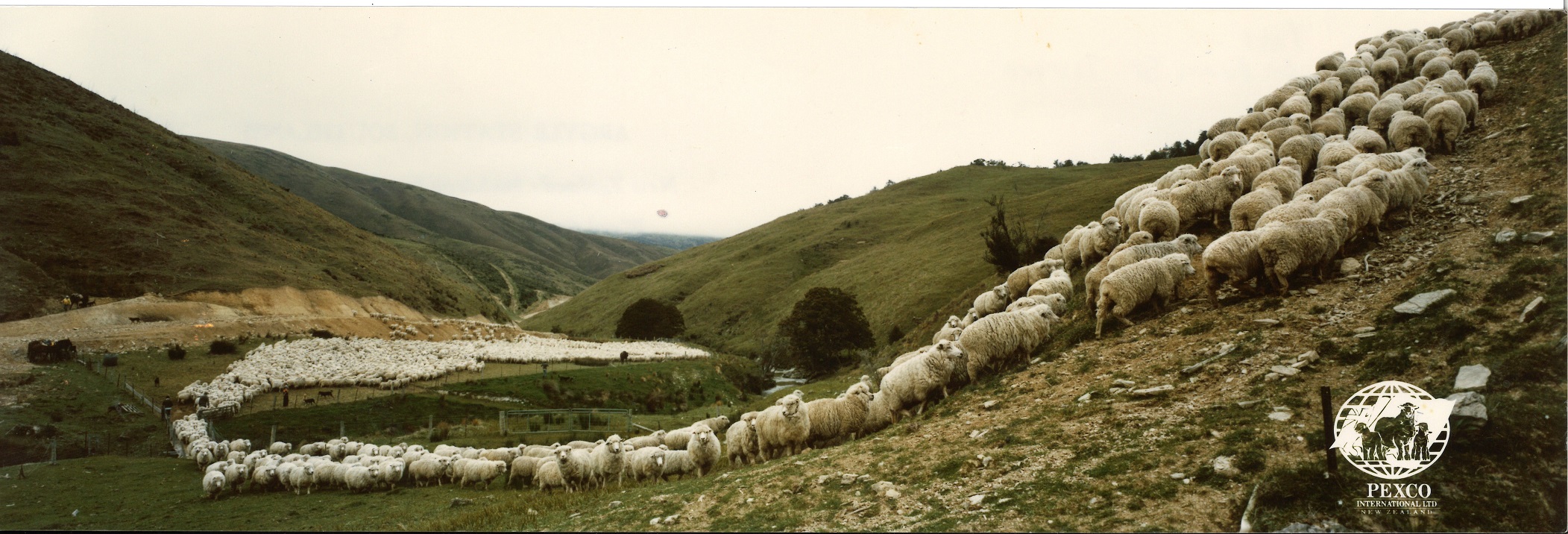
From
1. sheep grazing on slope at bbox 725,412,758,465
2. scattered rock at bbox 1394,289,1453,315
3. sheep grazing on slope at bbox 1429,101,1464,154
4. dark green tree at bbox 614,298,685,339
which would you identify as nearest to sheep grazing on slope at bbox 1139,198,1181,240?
sheep grazing on slope at bbox 1429,101,1464,154

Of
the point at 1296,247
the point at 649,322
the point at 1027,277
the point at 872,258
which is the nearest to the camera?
the point at 1296,247

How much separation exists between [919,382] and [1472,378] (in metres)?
7.53

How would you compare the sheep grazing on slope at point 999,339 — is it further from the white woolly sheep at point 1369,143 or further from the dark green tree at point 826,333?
the dark green tree at point 826,333

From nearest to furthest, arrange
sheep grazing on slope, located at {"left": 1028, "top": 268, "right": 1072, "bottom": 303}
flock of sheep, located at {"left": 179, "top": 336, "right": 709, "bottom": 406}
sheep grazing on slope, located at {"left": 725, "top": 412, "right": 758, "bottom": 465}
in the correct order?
sheep grazing on slope, located at {"left": 725, "top": 412, "right": 758, "bottom": 465}, sheep grazing on slope, located at {"left": 1028, "top": 268, "right": 1072, "bottom": 303}, flock of sheep, located at {"left": 179, "top": 336, "right": 709, "bottom": 406}

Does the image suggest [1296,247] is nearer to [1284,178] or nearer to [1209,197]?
[1284,178]

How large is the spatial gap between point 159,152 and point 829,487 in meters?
92.7

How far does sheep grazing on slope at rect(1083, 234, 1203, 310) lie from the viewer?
1462 cm

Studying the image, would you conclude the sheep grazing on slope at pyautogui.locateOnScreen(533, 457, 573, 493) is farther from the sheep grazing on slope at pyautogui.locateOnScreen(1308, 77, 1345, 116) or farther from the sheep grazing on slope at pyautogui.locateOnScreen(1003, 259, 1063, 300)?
the sheep grazing on slope at pyautogui.locateOnScreen(1308, 77, 1345, 116)

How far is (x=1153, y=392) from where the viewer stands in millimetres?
9195

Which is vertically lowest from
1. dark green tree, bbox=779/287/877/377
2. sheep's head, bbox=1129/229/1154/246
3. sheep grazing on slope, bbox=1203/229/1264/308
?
dark green tree, bbox=779/287/877/377

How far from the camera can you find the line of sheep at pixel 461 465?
555 inches

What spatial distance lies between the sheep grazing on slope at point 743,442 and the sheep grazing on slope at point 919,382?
0.62 metres

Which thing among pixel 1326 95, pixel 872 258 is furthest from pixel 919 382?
pixel 872 258

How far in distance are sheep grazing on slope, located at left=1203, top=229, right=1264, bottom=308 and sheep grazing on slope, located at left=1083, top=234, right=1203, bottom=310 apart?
246 centimetres
